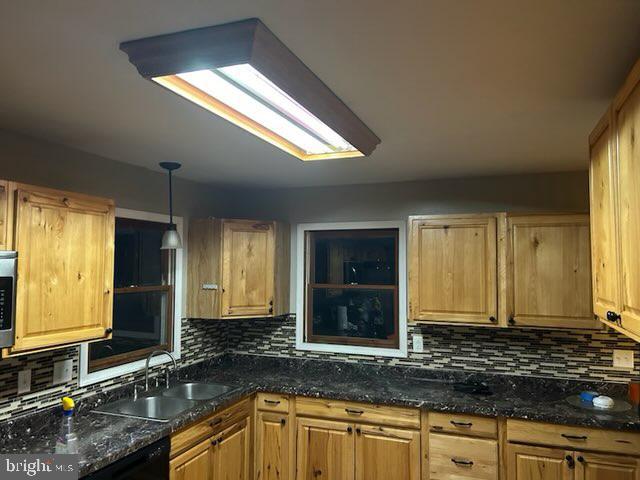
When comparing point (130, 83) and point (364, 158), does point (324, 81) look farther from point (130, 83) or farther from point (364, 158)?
point (364, 158)

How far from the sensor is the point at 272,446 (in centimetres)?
339

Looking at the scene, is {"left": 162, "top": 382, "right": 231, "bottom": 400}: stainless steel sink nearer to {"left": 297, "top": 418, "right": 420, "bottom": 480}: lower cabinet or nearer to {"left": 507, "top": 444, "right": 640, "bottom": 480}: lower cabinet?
{"left": 297, "top": 418, "right": 420, "bottom": 480}: lower cabinet

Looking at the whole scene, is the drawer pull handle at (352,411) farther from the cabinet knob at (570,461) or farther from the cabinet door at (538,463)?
the cabinet knob at (570,461)

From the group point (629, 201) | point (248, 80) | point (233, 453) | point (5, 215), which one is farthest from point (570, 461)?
point (5, 215)

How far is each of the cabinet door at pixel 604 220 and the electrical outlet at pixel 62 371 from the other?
2.61 m

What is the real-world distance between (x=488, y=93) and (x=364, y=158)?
1172 millimetres

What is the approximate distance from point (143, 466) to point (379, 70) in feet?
6.82

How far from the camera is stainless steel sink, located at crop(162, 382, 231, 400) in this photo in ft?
10.9

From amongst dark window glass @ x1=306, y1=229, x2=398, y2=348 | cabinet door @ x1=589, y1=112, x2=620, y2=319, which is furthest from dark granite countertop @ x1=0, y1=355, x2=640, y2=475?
cabinet door @ x1=589, y1=112, x2=620, y2=319

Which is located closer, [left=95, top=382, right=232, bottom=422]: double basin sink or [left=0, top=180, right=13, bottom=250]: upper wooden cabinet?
[left=0, top=180, right=13, bottom=250]: upper wooden cabinet

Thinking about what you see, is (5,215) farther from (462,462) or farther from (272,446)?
(462,462)

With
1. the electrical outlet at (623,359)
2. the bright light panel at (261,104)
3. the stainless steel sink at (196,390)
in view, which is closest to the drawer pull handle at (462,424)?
the electrical outlet at (623,359)

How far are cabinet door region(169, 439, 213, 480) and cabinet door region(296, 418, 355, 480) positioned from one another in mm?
655

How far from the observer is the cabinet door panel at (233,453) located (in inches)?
119
